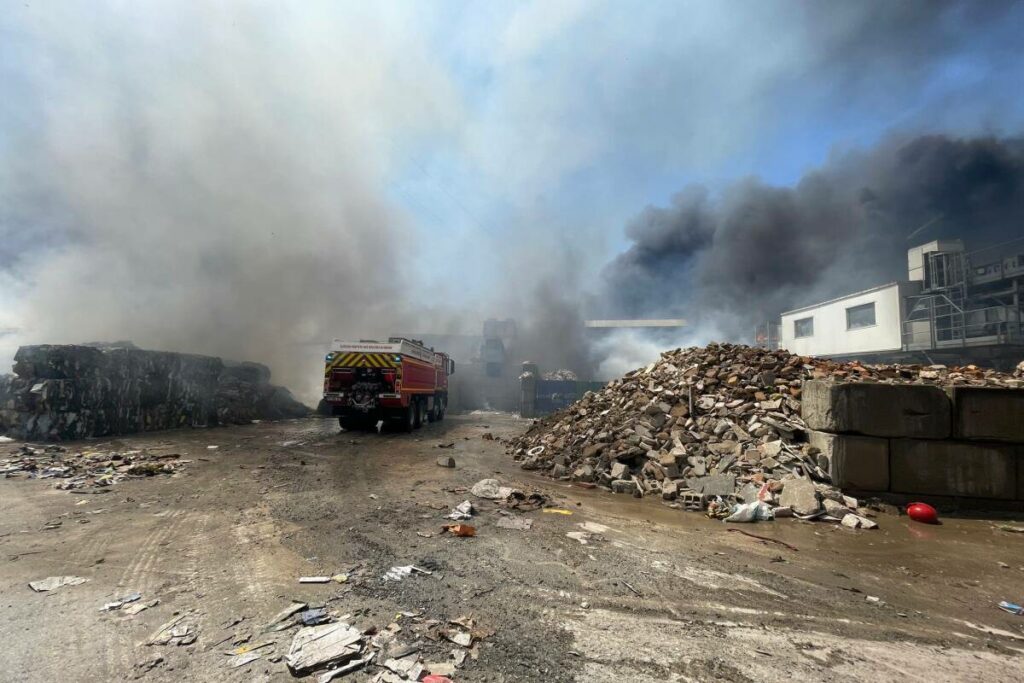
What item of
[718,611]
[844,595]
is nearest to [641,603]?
[718,611]

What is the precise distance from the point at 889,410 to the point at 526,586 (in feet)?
15.9

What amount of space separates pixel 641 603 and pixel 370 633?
5.32ft

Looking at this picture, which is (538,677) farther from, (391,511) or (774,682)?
(391,511)

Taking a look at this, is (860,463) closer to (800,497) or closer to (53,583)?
(800,497)

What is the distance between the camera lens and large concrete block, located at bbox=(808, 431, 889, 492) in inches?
212

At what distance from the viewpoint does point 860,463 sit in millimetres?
5434

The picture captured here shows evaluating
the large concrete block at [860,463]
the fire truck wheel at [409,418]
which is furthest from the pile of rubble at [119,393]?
the large concrete block at [860,463]

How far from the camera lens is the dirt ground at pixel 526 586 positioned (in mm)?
2336

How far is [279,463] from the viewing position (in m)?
7.68

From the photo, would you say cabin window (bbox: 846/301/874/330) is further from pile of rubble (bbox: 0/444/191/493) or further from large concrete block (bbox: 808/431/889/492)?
pile of rubble (bbox: 0/444/191/493)

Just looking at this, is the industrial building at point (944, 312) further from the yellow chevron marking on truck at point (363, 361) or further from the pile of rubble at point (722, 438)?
the yellow chevron marking on truck at point (363, 361)

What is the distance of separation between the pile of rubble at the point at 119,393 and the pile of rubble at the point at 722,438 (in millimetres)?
9310

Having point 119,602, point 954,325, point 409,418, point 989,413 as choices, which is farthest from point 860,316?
point 119,602

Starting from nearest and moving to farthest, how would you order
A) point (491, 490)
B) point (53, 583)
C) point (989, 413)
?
point (53, 583) → point (989, 413) → point (491, 490)
